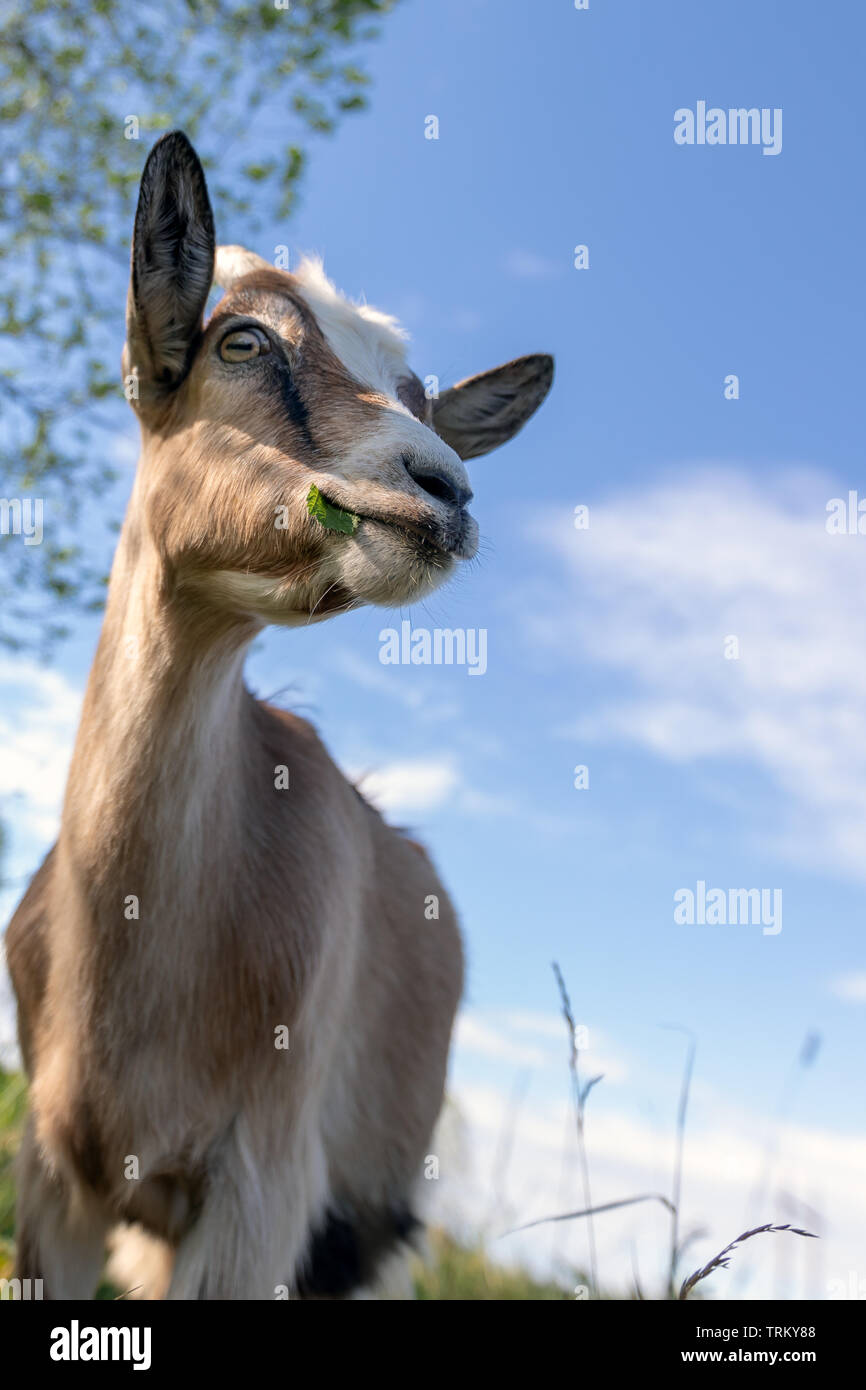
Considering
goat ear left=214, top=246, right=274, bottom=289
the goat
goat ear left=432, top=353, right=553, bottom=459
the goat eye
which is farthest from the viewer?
goat ear left=432, top=353, right=553, bottom=459

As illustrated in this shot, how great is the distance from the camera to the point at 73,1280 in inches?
171

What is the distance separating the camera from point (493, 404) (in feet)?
16.1

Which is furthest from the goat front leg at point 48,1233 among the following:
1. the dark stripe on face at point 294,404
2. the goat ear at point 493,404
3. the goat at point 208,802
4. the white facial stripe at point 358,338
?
the goat ear at point 493,404

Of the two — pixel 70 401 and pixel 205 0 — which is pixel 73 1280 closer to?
pixel 70 401

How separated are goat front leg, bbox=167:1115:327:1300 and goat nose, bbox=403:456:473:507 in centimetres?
231

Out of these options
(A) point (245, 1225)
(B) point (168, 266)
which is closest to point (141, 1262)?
(A) point (245, 1225)

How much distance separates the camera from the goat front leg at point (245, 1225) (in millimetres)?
3900

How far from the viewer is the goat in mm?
3506

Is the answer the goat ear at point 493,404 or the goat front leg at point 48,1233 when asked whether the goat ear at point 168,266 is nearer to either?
the goat ear at point 493,404

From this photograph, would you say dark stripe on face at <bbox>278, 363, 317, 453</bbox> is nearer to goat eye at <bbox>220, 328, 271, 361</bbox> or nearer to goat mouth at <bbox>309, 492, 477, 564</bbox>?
goat eye at <bbox>220, 328, 271, 361</bbox>

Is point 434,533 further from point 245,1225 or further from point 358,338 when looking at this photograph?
point 245,1225

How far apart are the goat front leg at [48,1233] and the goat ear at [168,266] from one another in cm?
292

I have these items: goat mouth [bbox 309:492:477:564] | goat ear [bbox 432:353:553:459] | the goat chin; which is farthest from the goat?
goat ear [bbox 432:353:553:459]
